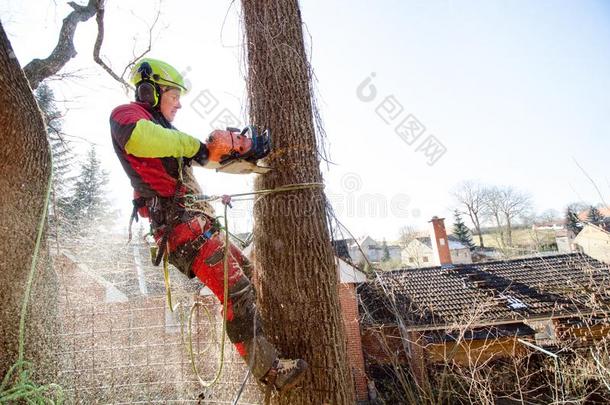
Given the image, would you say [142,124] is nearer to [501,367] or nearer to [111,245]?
[501,367]

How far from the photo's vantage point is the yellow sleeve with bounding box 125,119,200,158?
173 cm

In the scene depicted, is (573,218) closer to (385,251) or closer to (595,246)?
(595,246)

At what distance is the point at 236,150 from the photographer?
184 cm

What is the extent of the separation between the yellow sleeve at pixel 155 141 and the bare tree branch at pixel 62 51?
14.2 feet

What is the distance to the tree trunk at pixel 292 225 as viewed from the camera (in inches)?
70.4

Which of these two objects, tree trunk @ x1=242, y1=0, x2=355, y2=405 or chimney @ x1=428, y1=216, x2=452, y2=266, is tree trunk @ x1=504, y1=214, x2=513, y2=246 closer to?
chimney @ x1=428, y1=216, x2=452, y2=266

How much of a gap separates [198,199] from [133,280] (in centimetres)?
1662

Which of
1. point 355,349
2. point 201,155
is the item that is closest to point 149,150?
point 201,155

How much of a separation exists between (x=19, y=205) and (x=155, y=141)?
60.6 inches

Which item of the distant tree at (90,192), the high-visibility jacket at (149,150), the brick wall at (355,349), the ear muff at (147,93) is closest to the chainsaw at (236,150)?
the high-visibility jacket at (149,150)

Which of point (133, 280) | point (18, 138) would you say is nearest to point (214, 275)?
point (18, 138)

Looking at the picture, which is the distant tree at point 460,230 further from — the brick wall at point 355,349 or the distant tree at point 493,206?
the brick wall at point 355,349

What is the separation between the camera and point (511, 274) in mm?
12398

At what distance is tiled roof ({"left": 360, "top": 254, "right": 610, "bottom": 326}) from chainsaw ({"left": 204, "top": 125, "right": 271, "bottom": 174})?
8316 millimetres
